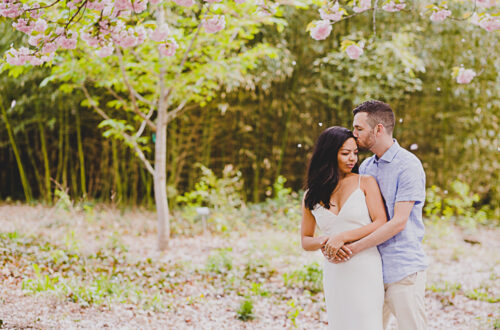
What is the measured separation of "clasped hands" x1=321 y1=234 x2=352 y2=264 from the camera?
1767mm

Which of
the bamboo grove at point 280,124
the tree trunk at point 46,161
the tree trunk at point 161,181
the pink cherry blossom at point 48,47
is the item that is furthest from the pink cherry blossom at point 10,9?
the tree trunk at point 46,161

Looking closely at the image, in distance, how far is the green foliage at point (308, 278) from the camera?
3887mm

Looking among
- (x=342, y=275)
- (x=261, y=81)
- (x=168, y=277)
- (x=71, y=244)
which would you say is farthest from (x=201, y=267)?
(x=261, y=81)

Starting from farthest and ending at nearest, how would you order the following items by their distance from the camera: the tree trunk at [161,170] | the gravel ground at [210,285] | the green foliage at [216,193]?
1. the green foliage at [216,193]
2. the tree trunk at [161,170]
3. the gravel ground at [210,285]

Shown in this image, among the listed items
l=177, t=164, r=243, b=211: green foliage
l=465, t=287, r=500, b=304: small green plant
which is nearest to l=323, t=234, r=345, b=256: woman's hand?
l=465, t=287, r=500, b=304: small green plant

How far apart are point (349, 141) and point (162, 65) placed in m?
3.01

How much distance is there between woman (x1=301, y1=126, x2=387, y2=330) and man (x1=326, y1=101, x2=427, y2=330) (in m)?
0.04

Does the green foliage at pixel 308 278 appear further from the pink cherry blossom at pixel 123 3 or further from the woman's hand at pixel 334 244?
the pink cherry blossom at pixel 123 3

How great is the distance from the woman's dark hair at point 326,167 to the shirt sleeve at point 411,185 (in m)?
0.25

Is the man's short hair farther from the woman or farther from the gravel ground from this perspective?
the gravel ground

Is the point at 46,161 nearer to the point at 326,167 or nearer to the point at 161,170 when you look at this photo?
the point at 161,170

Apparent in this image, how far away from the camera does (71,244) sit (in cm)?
445

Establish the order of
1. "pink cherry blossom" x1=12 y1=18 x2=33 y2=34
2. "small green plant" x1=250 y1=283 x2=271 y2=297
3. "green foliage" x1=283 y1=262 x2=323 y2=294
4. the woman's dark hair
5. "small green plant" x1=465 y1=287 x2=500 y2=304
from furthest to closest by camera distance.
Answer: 1. "green foliage" x1=283 y1=262 x2=323 y2=294
2. "small green plant" x1=465 y1=287 x2=500 y2=304
3. "small green plant" x1=250 y1=283 x2=271 y2=297
4. "pink cherry blossom" x1=12 y1=18 x2=33 y2=34
5. the woman's dark hair

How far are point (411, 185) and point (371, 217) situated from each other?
0.65ft
